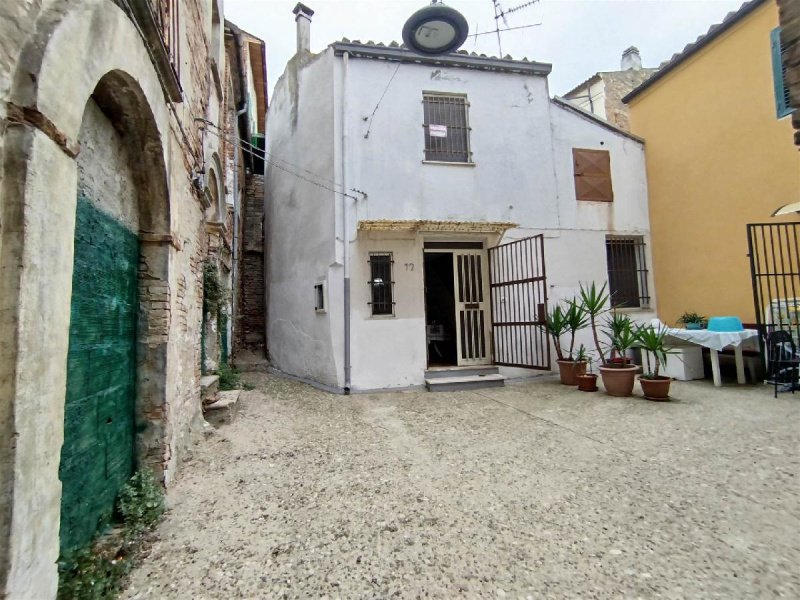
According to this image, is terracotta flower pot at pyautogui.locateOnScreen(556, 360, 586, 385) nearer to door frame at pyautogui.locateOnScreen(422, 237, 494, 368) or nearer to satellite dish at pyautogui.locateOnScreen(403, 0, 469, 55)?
door frame at pyautogui.locateOnScreen(422, 237, 494, 368)

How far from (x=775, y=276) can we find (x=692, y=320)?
143 cm

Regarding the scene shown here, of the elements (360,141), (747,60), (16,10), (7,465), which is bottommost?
(7,465)

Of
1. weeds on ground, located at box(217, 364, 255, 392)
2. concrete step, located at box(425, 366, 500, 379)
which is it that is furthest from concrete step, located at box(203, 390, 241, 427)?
concrete step, located at box(425, 366, 500, 379)

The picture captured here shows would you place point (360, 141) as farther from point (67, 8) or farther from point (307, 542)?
point (307, 542)

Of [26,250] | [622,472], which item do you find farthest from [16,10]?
[622,472]

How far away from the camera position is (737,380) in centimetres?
660

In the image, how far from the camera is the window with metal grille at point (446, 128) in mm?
7574

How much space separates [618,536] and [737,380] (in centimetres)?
609

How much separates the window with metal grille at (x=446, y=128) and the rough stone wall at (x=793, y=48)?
19.2 feet

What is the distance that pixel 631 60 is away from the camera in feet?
45.7

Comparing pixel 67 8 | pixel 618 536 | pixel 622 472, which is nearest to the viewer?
pixel 67 8

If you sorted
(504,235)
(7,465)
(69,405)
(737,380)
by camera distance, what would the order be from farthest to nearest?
(504,235)
(737,380)
(69,405)
(7,465)

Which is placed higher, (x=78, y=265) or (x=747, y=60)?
(x=747, y=60)

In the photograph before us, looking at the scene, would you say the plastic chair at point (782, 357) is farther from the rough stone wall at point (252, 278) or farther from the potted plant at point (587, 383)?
the rough stone wall at point (252, 278)
